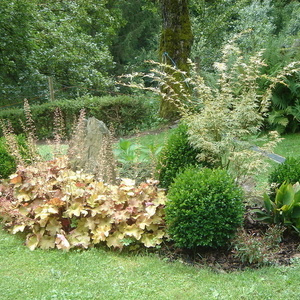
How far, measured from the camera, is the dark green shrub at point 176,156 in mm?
4984

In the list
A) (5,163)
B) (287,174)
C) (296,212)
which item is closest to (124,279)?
(296,212)

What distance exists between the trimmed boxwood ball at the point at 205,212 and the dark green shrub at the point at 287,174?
86 centimetres

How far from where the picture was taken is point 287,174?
465 cm

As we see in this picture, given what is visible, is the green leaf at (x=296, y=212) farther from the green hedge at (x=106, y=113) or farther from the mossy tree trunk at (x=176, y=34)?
the green hedge at (x=106, y=113)

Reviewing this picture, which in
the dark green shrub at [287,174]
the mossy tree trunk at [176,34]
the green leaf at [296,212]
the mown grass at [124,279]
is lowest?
the mown grass at [124,279]

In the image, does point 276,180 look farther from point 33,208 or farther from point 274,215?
point 33,208

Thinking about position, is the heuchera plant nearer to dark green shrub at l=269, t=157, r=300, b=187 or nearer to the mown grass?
the mown grass

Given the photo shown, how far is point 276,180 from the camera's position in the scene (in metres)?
4.74

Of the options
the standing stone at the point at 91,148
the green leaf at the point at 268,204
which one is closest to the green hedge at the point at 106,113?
the standing stone at the point at 91,148

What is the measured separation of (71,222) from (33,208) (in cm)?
51

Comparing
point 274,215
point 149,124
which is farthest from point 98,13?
point 274,215

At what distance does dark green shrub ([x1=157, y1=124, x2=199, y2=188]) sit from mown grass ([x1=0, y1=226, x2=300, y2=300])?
49.6 inches

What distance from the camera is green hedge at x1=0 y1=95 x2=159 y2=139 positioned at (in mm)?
11922

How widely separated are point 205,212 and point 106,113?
853 cm
